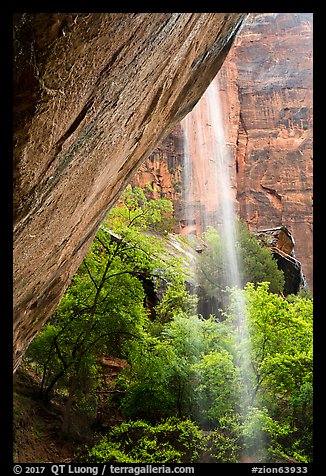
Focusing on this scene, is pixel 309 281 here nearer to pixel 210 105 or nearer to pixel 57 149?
pixel 210 105

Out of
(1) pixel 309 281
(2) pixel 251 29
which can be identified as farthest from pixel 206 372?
(2) pixel 251 29

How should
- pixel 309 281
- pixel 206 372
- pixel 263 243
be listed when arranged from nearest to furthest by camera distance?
pixel 206 372 < pixel 263 243 < pixel 309 281

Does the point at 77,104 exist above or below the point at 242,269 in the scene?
below

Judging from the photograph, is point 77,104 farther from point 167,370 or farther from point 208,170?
point 208,170

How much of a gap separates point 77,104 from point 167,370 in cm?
881

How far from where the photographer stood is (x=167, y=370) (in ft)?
33.8

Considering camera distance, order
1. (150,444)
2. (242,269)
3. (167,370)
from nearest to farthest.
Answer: (150,444) → (167,370) → (242,269)

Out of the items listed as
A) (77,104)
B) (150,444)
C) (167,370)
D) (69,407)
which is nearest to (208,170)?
(167,370)

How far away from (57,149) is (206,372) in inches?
350

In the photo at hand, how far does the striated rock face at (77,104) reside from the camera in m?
1.83

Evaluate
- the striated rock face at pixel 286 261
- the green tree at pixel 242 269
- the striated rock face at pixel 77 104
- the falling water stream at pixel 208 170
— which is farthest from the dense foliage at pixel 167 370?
the falling water stream at pixel 208 170

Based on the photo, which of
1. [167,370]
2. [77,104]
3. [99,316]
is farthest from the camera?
[167,370]
